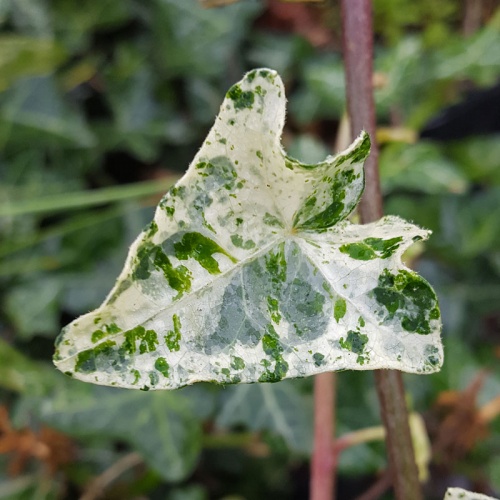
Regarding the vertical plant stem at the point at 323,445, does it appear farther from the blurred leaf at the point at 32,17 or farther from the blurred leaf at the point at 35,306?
the blurred leaf at the point at 32,17

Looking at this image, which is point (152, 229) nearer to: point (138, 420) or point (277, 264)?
point (277, 264)

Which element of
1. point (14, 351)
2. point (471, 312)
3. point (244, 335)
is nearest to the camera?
point (244, 335)

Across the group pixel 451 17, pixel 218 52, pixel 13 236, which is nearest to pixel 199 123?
pixel 218 52

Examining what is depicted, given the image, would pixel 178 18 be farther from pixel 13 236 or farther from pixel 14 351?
Answer: pixel 14 351

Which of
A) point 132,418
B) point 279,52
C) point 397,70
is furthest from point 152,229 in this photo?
point 279,52

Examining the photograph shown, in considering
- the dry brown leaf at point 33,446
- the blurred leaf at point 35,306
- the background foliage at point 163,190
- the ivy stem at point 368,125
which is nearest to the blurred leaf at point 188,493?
the background foliage at point 163,190

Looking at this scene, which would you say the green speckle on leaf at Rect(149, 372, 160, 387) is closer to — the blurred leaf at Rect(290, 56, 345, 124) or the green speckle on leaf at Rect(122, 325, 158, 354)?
the green speckle on leaf at Rect(122, 325, 158, 354)

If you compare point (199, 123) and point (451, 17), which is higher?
point (451, 17)
